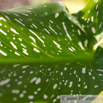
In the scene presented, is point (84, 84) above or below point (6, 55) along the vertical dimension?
below

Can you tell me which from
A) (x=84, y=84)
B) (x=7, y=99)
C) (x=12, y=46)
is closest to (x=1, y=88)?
(x=7, y=99)

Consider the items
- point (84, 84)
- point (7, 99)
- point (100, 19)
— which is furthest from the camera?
point (100, 19)

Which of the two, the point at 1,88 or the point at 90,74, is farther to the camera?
the point at 90,74

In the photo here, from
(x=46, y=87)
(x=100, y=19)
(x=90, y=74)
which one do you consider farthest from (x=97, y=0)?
(x=46, y=87)

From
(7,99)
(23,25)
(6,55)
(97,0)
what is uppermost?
(97,0)

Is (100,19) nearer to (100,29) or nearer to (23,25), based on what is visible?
(100,29)

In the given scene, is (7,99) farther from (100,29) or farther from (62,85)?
(100,29)

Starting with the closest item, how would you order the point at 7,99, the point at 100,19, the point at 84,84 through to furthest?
the point at 7,99
the point at 84,84
the point at 100,19
